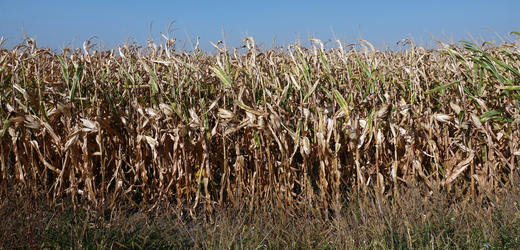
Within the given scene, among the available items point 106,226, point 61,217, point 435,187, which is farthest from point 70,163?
point 435,187

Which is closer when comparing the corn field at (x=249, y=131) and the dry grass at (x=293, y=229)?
the dry grass at (x=293, y=229)

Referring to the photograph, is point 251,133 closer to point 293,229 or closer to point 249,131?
point 249,131

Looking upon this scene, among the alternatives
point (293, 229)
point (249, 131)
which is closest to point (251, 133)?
point (249, 131)

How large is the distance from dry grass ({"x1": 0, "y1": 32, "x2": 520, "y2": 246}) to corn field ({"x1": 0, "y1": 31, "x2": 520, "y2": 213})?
1 cm

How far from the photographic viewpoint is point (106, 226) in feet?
7.72

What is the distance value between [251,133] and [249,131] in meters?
0.04

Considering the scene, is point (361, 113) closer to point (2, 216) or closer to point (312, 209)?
point (312, 209)

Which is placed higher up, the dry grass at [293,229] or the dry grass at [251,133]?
the dry grass at [251,133]

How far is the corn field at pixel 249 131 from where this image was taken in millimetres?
2432

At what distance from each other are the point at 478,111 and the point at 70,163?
2.95 metres

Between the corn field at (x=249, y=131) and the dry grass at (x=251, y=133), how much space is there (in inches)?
0.4

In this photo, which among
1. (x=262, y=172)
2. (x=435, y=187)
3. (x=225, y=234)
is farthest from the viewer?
(x=262, y=172)

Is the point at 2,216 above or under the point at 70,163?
under

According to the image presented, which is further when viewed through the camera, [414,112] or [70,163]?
[70,163]
